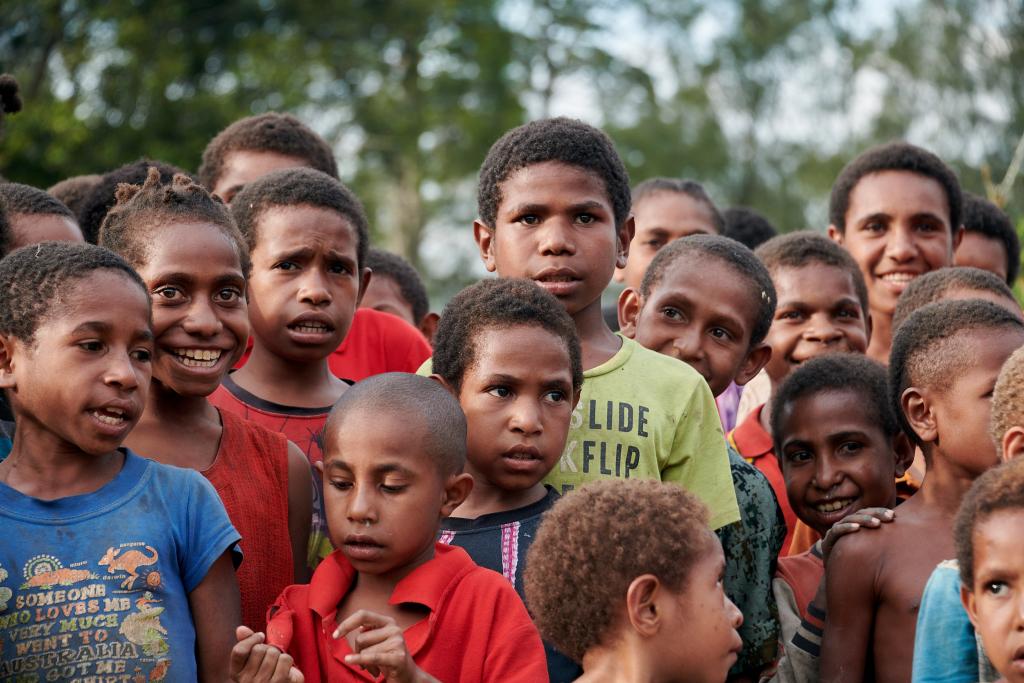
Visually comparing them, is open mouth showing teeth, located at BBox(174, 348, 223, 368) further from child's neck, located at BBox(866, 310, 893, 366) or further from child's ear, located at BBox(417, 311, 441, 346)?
child's neck, located at BBox(866, 310, 893, 366)

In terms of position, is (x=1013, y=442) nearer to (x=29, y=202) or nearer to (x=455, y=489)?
(x=455, y=489)

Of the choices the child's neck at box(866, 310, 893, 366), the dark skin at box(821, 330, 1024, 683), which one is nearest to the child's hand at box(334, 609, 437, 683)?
the dark skin at box(821, 330, 1024, 683)

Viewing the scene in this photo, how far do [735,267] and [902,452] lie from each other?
0.89 meters

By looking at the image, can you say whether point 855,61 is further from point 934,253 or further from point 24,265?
point 24,265

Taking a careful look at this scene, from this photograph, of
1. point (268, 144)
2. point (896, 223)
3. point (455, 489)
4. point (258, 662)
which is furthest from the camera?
point (896, 223)

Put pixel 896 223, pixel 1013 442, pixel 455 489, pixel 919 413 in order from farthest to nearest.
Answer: pixel 896 223 < pixel 919 413 < pixel 1013 442 < pixel 455 489

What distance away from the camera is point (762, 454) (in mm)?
5008

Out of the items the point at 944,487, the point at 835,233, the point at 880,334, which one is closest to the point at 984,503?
the point at 944,487

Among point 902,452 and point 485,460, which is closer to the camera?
point 485,460

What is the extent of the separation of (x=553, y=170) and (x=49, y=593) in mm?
2099

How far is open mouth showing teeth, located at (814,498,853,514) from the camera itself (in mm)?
4656

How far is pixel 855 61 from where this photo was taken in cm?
2994

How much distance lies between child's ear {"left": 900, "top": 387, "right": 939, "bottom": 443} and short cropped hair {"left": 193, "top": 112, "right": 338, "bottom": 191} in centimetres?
283

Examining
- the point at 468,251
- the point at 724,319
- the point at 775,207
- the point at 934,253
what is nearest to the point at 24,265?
the point at 724,319
